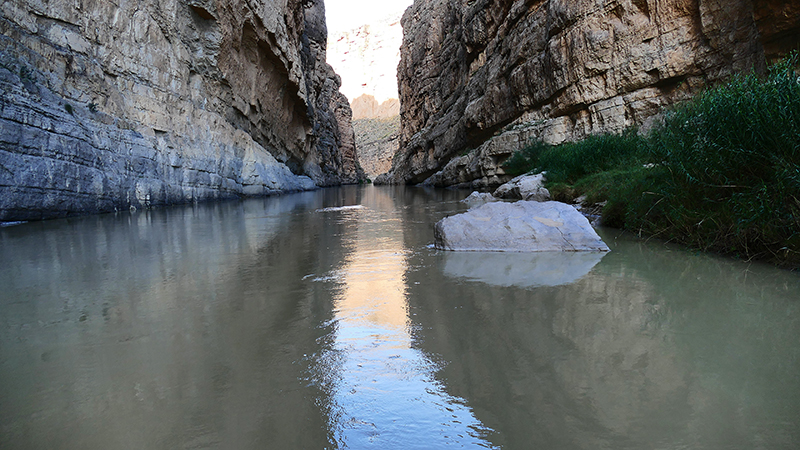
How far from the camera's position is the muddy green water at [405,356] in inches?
55.7

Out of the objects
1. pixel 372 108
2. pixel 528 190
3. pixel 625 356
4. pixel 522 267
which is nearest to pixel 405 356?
pixel 625 356

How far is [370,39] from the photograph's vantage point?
456 feet

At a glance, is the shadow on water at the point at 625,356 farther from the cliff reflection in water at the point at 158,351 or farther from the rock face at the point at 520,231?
the rock face at the point at 520,231

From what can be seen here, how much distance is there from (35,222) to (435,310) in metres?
8.87

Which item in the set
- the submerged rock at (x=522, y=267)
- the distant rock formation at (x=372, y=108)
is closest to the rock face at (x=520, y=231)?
the submerged rock at (x=522, y=267)

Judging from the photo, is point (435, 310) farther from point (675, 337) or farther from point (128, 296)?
point (128, 296)

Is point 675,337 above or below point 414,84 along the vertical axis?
below

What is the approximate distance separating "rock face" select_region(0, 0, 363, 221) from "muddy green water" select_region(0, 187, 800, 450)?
5536 millimetres

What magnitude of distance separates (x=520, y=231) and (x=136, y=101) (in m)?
11.8

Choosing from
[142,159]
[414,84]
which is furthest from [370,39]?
[142,159]

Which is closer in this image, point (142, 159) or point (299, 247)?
point (299, 247)

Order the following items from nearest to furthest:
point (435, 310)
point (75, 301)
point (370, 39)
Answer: point (435, 310), point (75, 301), point (370, 39)

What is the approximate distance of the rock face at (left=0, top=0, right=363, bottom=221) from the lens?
25.7ft

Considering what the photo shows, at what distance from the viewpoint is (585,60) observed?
14820mm
